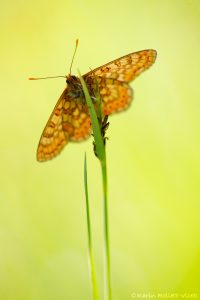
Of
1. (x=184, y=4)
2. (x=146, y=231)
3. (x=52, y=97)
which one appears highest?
(x=184, y=4)

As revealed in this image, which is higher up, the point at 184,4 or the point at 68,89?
the point at 184,4

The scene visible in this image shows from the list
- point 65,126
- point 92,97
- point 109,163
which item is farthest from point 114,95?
point 109,163

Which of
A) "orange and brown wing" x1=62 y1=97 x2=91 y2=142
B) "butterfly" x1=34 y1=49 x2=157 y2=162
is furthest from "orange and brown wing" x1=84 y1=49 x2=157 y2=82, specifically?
"orange and brown wing" x1=62 y1=97 x2=91 y2=142

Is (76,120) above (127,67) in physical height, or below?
below

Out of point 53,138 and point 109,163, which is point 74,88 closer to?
point 53,138

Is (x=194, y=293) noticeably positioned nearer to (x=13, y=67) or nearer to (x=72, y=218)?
(x=72, y=218)

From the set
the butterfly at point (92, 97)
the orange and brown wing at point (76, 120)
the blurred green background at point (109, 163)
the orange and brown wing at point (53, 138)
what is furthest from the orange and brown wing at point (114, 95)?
the blurred green background at point (109, 163)

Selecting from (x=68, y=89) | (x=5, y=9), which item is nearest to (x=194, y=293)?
(x=68, y=89)
